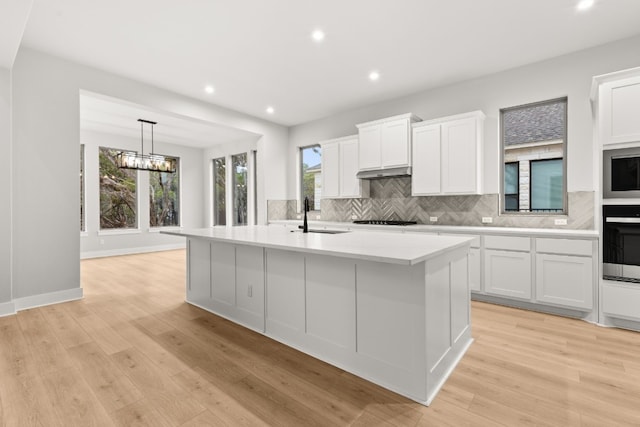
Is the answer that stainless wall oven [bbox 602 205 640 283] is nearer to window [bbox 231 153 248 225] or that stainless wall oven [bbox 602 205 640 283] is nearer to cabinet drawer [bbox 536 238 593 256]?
cabinet drawer [bbox 536 238 593 256]

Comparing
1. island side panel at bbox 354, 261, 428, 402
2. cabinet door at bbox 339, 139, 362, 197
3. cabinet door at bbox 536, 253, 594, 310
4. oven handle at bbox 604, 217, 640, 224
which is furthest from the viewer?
cabinet door at bbox 339, 139, 362, 197

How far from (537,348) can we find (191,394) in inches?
104

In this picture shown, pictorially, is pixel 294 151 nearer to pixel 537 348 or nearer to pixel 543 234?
pixel 543 234

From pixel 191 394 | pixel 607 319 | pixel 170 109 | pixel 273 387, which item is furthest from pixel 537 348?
pixel 170 109

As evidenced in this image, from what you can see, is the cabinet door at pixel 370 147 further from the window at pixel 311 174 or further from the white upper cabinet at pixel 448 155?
the window at pixel 311 174

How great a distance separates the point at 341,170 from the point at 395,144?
1.22 meters

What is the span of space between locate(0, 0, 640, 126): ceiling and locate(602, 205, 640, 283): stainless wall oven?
1.91m

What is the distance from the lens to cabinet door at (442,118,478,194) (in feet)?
13.5

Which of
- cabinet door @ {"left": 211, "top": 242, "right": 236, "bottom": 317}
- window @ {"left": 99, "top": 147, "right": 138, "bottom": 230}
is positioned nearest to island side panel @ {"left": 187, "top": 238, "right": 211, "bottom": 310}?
cabinet door @ {"left": 211, "top": 242, "right": 236, "bottom": 317}

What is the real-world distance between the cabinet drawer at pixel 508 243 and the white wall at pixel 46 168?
507cm

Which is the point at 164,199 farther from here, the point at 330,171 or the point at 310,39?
the point at 310,39

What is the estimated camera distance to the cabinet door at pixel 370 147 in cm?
500

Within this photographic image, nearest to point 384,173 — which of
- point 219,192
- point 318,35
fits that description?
point 318,35

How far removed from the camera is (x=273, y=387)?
1.97 m
